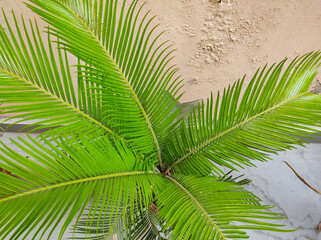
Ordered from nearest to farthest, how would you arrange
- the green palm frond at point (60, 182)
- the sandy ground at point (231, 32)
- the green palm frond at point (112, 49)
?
the green palm frond at point (60, 182), the green palm frond at point (112, 49), the sandy ground at point (231, 32)

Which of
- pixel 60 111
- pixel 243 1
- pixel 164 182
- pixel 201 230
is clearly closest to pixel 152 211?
pixel 164 182

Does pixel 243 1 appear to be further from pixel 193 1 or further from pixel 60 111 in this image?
pixel 60 111

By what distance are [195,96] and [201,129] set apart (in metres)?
0.60

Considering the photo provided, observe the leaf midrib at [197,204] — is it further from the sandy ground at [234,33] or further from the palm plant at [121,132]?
the sandy ground at [234,33]

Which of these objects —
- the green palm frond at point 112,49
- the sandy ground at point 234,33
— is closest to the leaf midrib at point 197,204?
the green palm frond at point 112,49

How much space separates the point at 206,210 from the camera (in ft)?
1.74

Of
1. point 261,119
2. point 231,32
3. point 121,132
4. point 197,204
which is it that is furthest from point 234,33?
point 197,204

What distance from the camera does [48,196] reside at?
46 centimetres

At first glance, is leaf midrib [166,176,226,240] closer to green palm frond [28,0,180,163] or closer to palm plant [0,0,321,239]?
palm plant [0,0,321,239]

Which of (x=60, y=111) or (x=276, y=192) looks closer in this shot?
(x=60, y=111)

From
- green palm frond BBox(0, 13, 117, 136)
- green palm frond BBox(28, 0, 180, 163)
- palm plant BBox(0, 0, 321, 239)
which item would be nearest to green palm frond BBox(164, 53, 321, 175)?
palm plant BBox(0, 0, 321, 239)

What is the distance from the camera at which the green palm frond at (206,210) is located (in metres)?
0.49

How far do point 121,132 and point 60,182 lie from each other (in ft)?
0.84

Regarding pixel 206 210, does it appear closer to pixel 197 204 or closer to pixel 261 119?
pixel 197 204
